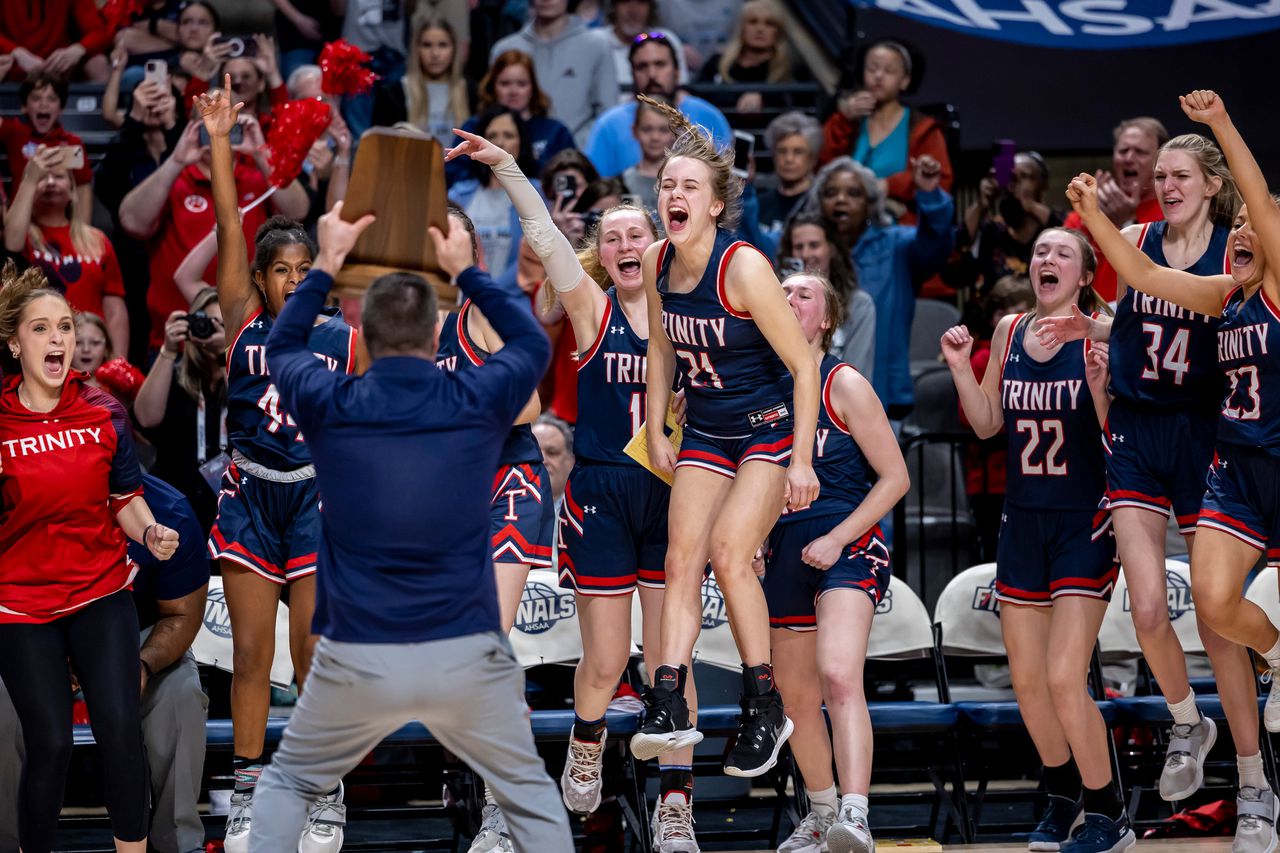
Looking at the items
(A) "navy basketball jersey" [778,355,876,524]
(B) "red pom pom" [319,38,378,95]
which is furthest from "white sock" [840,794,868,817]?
(B) "red pom pom" [319,38,378,95]

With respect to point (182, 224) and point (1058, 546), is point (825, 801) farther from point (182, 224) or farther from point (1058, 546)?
point (182, 224)

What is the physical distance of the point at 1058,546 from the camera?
6.27m

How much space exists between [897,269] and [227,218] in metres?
3.97

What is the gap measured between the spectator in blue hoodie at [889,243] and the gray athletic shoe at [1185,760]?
8.93 ft

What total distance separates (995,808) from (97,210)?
18.7ft

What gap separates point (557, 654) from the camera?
282 inches

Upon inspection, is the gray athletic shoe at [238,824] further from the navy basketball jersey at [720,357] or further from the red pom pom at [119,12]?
the red pom pom at [119,12]

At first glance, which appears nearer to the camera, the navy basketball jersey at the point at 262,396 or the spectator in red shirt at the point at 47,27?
the navy basketball jersey at the point at 262,396

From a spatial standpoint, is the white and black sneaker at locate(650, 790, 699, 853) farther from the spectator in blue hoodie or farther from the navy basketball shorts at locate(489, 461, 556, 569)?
the spectator in blue hoodie

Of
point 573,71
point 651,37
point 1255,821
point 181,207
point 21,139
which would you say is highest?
point 651,37

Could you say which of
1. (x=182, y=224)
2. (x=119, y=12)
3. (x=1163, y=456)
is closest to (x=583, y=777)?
(x=1163, y=456)

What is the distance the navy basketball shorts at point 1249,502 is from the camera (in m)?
5.80

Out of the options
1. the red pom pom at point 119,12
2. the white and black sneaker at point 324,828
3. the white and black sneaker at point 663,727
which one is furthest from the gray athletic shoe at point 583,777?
the red pom pom at point 119,12

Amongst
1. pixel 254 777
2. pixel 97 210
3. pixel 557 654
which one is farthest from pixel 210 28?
pixel 254 777
